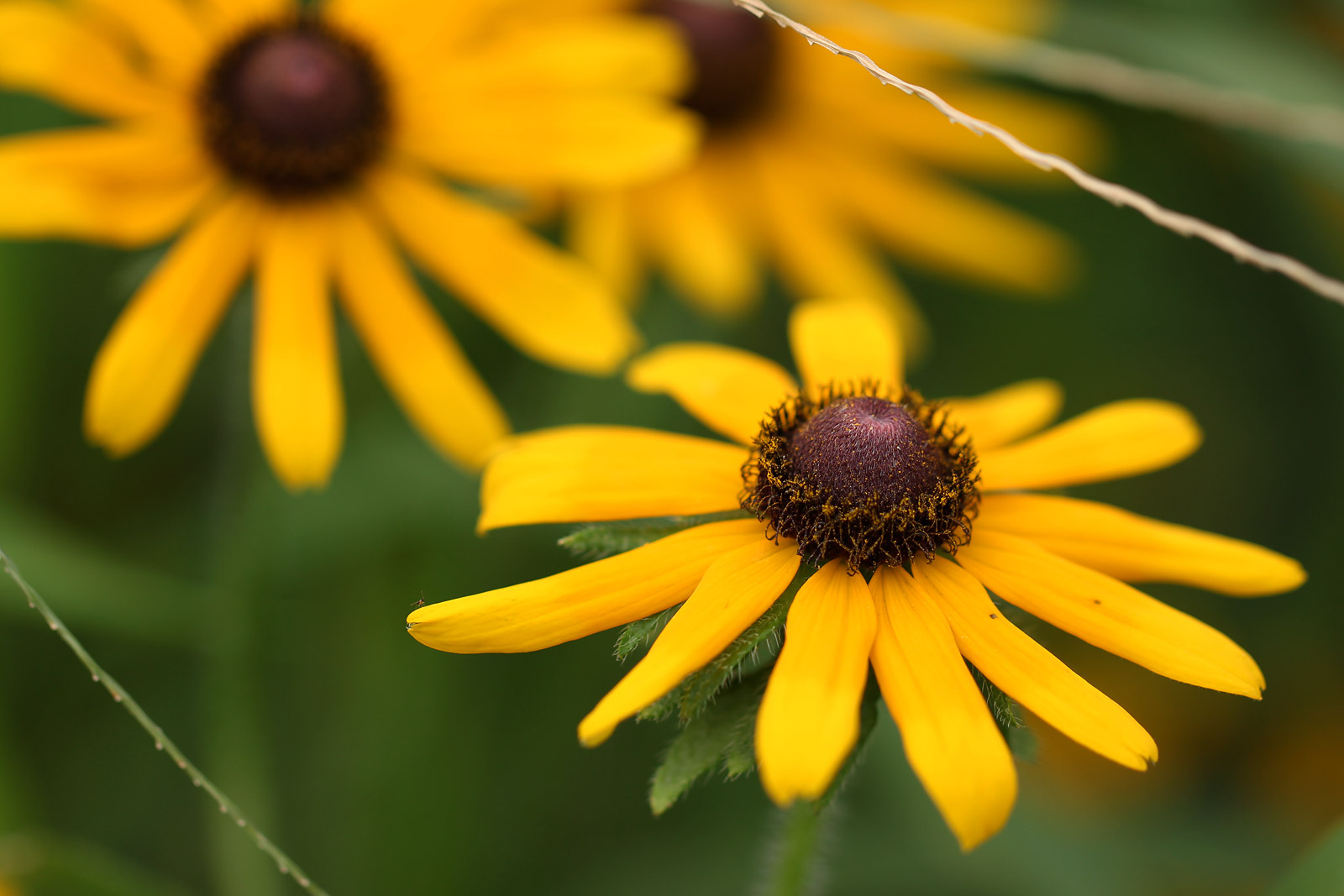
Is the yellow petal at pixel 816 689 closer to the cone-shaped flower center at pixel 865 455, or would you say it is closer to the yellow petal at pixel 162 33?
the cone-shaped flower center at pixel 865 455

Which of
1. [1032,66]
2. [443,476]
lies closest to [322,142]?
[443,476]

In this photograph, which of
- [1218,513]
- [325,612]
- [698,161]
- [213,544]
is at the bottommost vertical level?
[1218,513]

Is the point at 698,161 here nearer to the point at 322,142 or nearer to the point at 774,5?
the point at 774,5

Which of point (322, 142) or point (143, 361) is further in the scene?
point (322, 142)

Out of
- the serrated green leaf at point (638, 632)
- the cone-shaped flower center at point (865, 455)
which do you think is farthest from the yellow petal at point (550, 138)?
the serrated green leaf at point (638, 632)

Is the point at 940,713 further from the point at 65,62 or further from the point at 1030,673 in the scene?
the point at 65,62
